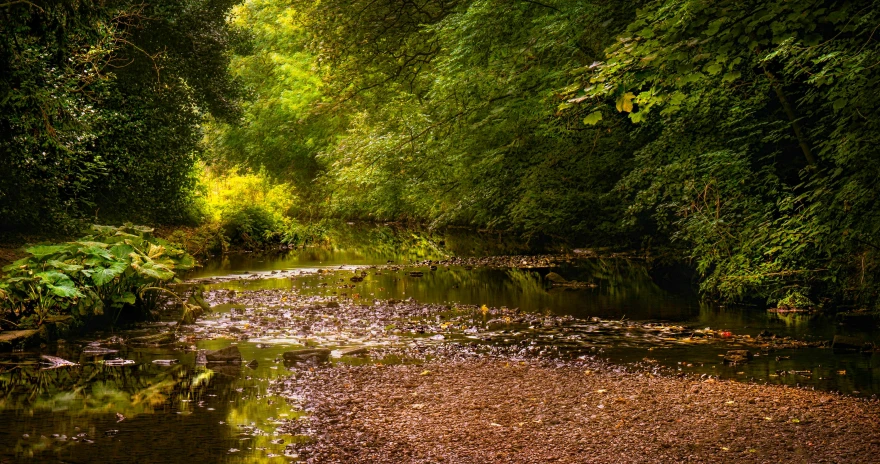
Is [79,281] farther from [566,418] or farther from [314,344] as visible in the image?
[566,418]

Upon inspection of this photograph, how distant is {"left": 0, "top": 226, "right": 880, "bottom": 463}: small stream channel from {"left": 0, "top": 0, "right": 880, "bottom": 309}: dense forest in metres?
1.55

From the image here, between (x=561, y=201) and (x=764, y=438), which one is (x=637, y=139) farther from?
(x=764, y=438)

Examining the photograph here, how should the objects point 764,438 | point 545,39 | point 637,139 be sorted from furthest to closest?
point 637,139 < point 545,39 < point 764,438

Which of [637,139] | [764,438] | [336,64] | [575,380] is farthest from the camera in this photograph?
[336,64]

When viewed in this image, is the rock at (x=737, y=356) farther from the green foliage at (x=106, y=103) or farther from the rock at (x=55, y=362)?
the green foliage at (x=106, y=103)

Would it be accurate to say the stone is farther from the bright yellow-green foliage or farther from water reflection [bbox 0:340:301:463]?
the bright yellow-green foliage

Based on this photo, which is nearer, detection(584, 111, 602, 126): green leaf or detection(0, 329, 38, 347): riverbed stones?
detection(584, 111, 602, 126): green leaf

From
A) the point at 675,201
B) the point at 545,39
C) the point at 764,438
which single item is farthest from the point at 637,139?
the point at 764,438

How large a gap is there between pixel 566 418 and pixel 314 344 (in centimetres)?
449

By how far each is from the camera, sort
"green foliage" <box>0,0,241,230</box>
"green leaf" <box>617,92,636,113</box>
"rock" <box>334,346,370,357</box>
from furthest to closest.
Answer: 1. "green foliage" <box>0,0,241,230</box>
2. "rock" <box>334,346,370,357</box>
3. "green leaf" <box>617,92,636,113</box>

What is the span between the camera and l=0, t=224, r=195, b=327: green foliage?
10.6 meters

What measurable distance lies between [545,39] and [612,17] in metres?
1.84

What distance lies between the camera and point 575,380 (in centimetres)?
796

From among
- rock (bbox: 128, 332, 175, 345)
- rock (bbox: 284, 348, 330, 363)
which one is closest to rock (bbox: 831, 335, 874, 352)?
rock (bbox: 284, 348, 330, 363)
